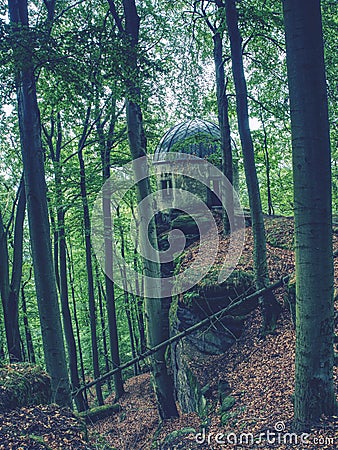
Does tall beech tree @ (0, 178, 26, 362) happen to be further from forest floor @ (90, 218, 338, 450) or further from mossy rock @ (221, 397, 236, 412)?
mossy rock @ (221, 397, 236, 412)

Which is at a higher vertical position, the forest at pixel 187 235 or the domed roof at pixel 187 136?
the domed roof at pixel 187 136

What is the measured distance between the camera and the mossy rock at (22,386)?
4422 millimetres

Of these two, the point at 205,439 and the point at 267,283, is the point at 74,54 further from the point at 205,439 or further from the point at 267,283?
the point at 205,439

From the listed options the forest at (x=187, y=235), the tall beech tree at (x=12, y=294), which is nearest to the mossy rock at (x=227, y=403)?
the forest at (x=187, y=235)

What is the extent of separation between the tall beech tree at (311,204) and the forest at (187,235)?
16 millimetres

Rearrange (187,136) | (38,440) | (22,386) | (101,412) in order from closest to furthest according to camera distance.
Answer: (38,440), (22,386), (101,412), (187,136)

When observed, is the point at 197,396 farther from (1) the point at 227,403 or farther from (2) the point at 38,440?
(2) the point at 38,440

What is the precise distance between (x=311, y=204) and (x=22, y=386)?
13.2 feet

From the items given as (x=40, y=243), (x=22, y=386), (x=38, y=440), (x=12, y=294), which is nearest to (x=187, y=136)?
(x=12, y=294)

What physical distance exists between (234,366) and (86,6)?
11.0m

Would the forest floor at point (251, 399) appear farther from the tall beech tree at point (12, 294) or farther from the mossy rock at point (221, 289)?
the tall beech tree at point (12, 294)

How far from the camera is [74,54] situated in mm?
5836

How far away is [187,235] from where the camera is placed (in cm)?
1346

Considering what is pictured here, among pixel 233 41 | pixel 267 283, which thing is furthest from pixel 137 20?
pixel 267 283
